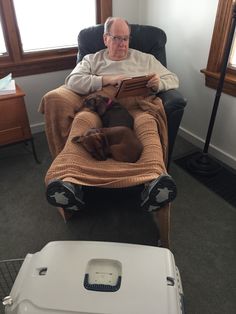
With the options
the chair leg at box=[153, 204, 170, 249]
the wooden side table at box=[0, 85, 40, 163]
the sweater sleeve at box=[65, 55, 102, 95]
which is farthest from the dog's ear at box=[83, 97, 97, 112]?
the chair leg at box=[153, 204, 170, 249]

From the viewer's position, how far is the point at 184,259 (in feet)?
4.42

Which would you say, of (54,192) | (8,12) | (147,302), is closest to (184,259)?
(147,302)

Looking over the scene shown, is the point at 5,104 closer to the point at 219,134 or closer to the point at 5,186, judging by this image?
the point at 5,186

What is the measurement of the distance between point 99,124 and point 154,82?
0.45 m

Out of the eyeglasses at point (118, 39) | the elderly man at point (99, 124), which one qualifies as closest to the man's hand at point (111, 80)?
the elderly man at point (99, 124)

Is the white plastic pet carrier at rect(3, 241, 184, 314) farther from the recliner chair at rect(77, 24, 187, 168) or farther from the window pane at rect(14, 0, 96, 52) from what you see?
the window pane at rect(14, 0, 96, 52)

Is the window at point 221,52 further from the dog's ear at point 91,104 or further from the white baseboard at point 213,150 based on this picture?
the dog's ear at point 91,104

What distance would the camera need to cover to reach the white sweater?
1738mm

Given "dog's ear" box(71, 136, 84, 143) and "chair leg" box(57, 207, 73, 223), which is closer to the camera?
"dog's ear" box(71, 136, 84, 143)

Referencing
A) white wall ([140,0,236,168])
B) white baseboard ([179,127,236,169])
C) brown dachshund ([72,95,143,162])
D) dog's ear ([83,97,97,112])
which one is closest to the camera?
brown dachshund ([72,95,143,162])

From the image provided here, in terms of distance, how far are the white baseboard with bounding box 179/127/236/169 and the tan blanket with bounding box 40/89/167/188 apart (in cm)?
73

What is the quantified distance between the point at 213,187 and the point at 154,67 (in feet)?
3.15

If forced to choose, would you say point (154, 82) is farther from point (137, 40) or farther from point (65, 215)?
point (65, 215)

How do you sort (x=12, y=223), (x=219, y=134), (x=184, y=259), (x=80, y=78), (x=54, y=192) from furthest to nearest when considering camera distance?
(x=219, y=134)
(x=80, y=78)
(x=12, y=223)
(x=184, y=259)
(x=54, y=192)
